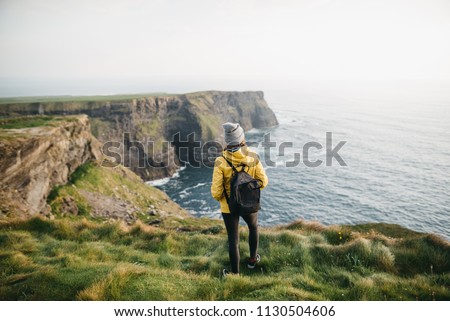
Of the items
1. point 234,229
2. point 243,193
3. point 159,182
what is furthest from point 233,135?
point 159,182

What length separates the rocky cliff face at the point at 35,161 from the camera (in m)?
16.9

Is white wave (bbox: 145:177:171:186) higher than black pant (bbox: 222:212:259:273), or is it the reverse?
black pant (bbox: 222:212:259:273)

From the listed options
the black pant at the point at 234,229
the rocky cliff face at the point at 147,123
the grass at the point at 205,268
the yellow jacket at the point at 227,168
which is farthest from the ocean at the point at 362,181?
the yellow jacket at the point at 227,168

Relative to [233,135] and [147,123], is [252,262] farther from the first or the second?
[147,123]

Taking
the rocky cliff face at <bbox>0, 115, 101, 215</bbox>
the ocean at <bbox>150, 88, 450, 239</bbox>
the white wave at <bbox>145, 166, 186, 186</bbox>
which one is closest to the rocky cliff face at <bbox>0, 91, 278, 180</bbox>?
the white wave at <bbox>145, 166, 186, 186</bbox>

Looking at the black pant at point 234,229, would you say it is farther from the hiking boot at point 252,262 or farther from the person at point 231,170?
the hiking boot at point 252,262

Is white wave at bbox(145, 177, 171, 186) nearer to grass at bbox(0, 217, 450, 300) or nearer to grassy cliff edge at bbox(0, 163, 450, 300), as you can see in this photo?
grassy cliff edge at bbox(0, 163, 450, 300)

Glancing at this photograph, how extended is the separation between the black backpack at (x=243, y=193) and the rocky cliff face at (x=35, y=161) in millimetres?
16243

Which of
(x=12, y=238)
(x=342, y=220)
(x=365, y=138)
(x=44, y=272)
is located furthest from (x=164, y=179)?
(x=365, y=138)

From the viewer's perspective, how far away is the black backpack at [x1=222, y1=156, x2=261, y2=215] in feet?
16.6

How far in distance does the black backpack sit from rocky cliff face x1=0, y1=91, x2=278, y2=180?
5955 centimetres
